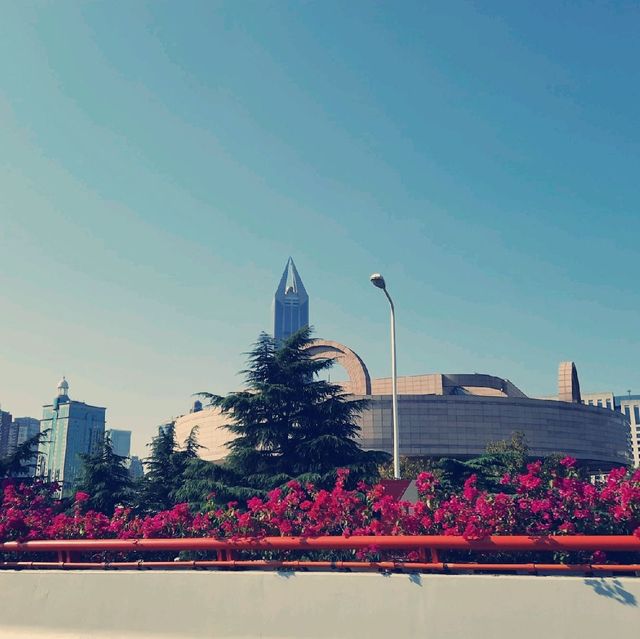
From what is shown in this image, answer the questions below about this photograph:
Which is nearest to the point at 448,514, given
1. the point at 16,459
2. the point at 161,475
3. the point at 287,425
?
the point at 287,425

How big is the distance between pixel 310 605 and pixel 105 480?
927 inches

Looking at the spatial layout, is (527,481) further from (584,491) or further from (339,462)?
(339,462)

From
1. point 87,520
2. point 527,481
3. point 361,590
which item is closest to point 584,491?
point 527,481

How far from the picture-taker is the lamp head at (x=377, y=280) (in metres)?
17.5

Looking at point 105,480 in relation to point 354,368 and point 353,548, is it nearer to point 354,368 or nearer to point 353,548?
point 353,548

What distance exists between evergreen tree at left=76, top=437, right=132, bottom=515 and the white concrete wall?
774 inches

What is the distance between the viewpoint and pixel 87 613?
8672 mm

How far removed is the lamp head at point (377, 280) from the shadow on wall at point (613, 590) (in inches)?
448

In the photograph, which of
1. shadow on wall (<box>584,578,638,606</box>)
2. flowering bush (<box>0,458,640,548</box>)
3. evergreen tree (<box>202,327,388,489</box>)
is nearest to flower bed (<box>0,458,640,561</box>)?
flowering bush (<box>0,458,640,548</box>)

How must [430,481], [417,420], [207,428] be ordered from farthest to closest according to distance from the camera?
[207,428] → [417,420] → [430,481]

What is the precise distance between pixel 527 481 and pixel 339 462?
1242 cm

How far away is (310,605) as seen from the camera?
771 centimetres

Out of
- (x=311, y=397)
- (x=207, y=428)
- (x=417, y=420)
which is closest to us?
(x=311, y=397)

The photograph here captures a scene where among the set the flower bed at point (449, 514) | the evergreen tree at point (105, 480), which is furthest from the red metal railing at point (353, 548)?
the evergreen tree at point (105, 480)
